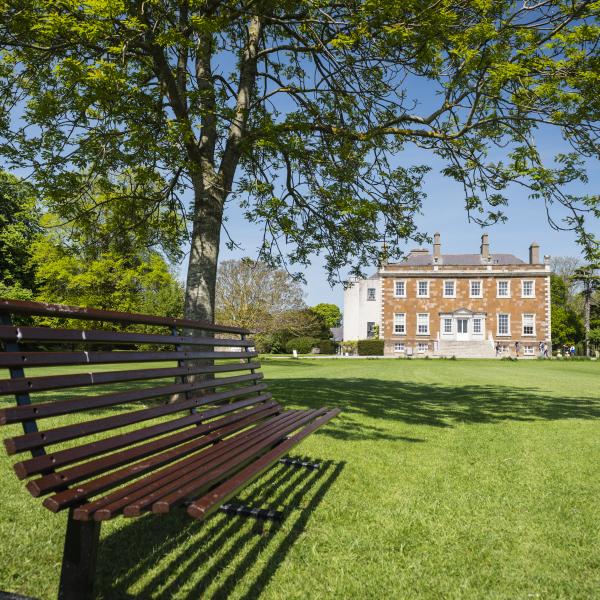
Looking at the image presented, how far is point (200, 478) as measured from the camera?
2.29 metres

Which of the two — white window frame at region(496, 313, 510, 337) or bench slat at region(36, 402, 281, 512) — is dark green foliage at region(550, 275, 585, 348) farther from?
bench slat at region(36, 402, 281, 512)

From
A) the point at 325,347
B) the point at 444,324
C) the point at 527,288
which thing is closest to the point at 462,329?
the point at 444,324

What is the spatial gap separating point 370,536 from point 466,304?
162 feet

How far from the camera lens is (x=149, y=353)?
2.85 meters

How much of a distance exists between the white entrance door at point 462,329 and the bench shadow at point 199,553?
4832 cm

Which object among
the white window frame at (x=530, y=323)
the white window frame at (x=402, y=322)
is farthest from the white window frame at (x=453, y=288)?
the white window frame at (x=530, y=323)

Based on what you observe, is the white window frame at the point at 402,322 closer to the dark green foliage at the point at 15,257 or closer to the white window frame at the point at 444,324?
the white window frame at the point at 444,324

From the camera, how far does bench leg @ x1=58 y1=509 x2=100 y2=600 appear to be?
2.02 meters

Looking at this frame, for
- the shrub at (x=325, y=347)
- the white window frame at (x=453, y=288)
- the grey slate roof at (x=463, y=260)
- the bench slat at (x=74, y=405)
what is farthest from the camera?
the shrub at (x=325, y=347)

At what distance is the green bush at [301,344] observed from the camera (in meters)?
49.1

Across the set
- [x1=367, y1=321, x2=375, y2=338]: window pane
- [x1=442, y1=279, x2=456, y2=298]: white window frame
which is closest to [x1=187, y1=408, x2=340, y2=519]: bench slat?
[x1=442, y1=279, x2=456, y2=298]: white window frame

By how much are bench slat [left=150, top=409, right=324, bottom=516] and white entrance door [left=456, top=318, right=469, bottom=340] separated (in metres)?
48.7

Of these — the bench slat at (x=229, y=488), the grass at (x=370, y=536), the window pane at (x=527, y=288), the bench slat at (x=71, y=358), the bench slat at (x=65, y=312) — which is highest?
the window pane at (x=527, y=288)

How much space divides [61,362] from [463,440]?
5204 mm
